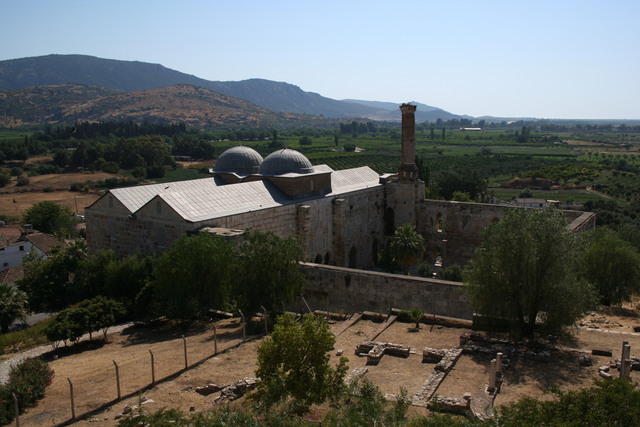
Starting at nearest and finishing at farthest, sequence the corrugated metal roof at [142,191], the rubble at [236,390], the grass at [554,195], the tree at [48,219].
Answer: the rubble at [236,390] → the corrugated metal roof at [142,191] → the tree at [48,219] → the grass at [554,195]

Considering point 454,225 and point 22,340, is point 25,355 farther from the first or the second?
point 454,225

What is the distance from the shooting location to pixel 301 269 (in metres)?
21.8

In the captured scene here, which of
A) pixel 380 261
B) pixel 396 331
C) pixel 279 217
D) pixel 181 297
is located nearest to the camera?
pixel 396 331

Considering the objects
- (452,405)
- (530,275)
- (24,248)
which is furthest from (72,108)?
(452,405)

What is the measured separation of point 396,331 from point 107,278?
11.4m

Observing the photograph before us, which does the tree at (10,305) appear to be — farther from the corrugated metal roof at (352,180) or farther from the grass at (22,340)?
the corrugated metal roof at (352,180)

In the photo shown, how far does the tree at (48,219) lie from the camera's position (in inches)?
1987

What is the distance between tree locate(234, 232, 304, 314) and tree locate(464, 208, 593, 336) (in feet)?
19.7

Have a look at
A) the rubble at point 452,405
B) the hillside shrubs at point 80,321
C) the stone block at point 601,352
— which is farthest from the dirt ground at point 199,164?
the rubble at point 452,405

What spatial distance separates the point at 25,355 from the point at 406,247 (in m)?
18.8

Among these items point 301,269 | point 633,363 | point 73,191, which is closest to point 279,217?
point 301,269

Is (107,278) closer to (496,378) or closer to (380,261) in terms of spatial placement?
(496,378)

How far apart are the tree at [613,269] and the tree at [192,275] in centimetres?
1432

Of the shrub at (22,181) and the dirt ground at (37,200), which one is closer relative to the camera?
the dirt ground at (37,200)
